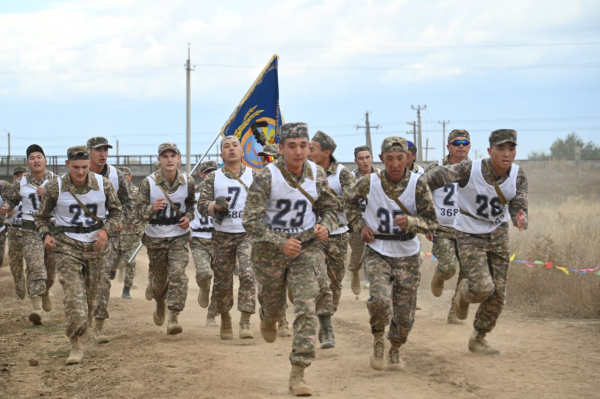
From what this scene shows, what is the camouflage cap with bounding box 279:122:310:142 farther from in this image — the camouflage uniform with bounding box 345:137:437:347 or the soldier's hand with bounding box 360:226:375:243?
the soldier's hand with bounding box 360:226:375:243

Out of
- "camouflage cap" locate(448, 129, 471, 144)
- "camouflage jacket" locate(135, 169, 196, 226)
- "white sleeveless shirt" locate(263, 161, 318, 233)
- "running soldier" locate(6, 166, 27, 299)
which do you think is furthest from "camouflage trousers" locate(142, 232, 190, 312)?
"running soldier" locate(6, 166, 27, 299)

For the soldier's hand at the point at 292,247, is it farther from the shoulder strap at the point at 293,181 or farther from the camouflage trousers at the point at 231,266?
the camouflage trousers at the point at 231,266

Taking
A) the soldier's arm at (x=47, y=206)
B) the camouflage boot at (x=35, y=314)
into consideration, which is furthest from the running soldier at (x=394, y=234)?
the camouflage boot at (x=35, y=314)

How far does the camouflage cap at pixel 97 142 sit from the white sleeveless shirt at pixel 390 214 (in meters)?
4.54

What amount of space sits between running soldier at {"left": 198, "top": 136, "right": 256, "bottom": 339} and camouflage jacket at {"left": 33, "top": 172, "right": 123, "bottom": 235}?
3.65 feet

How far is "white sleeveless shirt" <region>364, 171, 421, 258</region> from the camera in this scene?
26.6ft

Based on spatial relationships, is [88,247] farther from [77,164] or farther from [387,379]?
[387,379]

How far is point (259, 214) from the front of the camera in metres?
7.49

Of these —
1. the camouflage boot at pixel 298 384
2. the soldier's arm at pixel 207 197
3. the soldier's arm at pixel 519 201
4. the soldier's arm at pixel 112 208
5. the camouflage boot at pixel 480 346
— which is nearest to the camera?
the camouflage boot at pixel 298 384

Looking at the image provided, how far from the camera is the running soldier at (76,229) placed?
30.4 feet

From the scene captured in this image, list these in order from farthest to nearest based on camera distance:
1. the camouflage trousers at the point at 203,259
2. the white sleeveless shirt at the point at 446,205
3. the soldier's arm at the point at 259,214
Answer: the white sleeveless shirt at the point at 446,205
the camouflage trousers at the point at 203,259
the soldier's arm at the point at 259,214

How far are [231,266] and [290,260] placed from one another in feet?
9.88

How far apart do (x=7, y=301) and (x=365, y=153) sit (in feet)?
28.0

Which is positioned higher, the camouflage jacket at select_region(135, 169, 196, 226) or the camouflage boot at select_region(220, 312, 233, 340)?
the camouflage jacket at select_region(135, 169, 196, 226)
